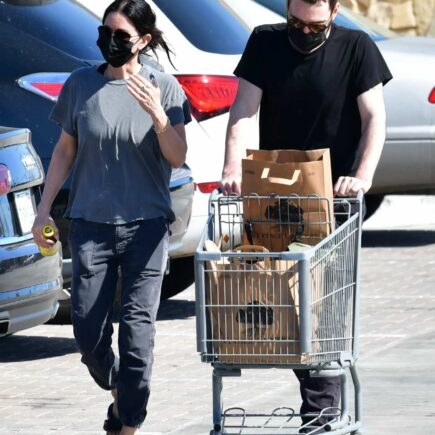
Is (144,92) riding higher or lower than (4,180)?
higher

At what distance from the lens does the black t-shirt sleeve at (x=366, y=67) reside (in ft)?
18.1

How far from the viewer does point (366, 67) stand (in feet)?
18.1

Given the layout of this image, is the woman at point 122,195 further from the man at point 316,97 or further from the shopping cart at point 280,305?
the shopping cart at point 280,305

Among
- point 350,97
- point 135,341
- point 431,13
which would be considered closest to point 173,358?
point 135,341

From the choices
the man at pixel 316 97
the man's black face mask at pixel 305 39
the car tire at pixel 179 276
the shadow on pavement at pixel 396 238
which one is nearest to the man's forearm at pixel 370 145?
the man at pixel 316 97

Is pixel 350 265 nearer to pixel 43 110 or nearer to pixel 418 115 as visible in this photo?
pixel 43 110

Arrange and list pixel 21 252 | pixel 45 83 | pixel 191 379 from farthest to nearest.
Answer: pixel 45 83 → pixel 191 379 → pixel 21 252

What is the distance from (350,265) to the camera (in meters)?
5.14

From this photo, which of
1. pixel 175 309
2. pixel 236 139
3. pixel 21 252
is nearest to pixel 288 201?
pixel 236 139

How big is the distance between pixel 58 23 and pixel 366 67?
11.0 feet

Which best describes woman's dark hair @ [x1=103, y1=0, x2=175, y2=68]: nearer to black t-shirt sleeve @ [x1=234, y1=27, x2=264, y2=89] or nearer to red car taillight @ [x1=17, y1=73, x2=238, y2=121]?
black t-shirt sleeve @ [x1=234, y1=27, x2=264, y2=89]

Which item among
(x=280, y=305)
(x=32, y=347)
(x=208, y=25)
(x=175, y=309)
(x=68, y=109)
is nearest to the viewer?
(x=280, y=305)

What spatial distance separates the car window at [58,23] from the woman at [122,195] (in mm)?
2583

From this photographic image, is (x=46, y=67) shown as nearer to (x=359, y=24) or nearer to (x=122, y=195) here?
(x=122, y=195)
